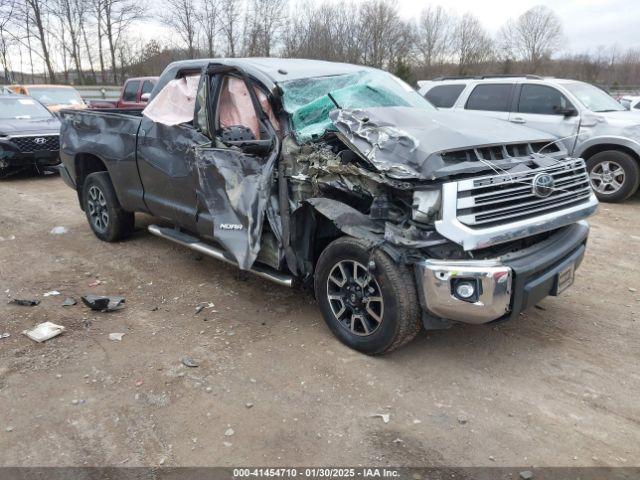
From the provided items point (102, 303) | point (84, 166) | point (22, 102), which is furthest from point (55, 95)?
point (102, 303)

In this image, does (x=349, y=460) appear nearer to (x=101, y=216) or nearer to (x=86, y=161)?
(x=101, y=216)

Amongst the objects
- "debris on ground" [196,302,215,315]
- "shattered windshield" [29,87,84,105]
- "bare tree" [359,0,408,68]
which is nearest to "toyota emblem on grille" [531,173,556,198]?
"debris on ground" [196,302,215,315]

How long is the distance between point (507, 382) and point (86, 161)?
525 cm

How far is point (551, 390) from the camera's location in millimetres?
3154

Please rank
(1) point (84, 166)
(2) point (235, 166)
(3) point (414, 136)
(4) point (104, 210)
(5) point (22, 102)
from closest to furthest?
(3) point (414, 136)
(2) point (235, 166)
(4) point (104, 210)
(1) point (84, 166)
(5) point (22, 102)

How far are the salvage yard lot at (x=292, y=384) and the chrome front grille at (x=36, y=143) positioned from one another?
242 inches

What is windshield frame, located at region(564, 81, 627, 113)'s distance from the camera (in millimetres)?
8232

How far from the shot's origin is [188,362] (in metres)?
3.48

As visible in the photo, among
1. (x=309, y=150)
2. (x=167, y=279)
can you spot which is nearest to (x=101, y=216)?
(x=167, y=279)

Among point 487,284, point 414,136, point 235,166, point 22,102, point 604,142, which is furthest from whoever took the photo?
point 22,102

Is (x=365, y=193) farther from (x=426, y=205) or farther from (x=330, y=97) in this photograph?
(x=330, y=97)

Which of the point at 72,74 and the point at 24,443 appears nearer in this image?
the point at 24,443

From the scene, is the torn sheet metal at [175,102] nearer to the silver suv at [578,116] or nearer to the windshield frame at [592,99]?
the silver suv at [578,116]

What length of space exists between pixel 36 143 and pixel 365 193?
9.08 m
